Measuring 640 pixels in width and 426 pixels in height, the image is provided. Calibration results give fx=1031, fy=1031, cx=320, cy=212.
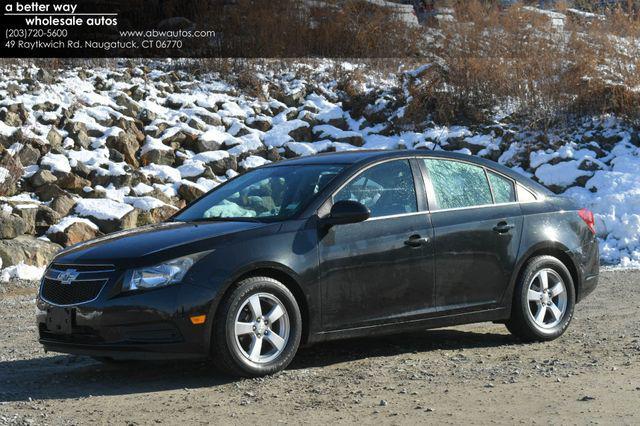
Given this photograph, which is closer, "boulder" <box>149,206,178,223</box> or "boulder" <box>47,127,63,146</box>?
"boulder" <box>149,206,178,223</box>

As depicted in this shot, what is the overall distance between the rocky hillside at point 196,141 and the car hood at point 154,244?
19.4 feet

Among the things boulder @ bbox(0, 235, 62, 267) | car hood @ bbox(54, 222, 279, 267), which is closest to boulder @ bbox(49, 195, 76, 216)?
boulder @ bbox(0, 235, 62, 267)

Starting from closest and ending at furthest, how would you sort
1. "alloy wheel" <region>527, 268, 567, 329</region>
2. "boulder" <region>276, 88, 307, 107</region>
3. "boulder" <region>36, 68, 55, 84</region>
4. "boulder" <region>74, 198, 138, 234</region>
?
"alloy wheel" <region>527, 268, 567, 329</region> < "boulder" <region>74, 198, 138, 234</region> < "boulder" <region>36, 68, 55, 84</region> < "boulder" <region>276, 88, 307, 107</region>

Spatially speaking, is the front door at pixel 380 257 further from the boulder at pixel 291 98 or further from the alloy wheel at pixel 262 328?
the boulder at pixel 291 98

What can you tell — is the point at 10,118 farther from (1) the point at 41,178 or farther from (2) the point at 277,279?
(2) the point at 277,279

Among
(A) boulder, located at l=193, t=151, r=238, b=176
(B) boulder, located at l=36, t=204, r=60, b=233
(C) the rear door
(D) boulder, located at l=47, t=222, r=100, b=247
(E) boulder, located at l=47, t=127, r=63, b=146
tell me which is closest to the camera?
(C) the rear door

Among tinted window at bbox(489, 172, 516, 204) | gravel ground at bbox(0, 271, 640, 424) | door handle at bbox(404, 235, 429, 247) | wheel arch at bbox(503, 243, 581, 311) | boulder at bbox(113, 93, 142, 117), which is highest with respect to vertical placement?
boulder at bbox(113, 93, 142, 117)

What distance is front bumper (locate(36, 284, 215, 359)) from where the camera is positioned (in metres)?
6.63

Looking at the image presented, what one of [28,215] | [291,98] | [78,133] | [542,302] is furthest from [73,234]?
[542,302]

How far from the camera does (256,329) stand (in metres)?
6.87

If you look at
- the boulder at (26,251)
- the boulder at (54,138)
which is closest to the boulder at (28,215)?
the boulder at (26,251)

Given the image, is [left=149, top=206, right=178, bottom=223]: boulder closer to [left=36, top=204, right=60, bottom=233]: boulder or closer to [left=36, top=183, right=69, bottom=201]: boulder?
[left=36, top=183, right=69, bottom=201]: boulder

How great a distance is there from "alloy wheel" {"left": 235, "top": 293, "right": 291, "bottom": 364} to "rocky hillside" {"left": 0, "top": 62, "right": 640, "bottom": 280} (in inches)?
265

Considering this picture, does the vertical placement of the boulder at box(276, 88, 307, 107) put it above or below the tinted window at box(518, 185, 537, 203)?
above
